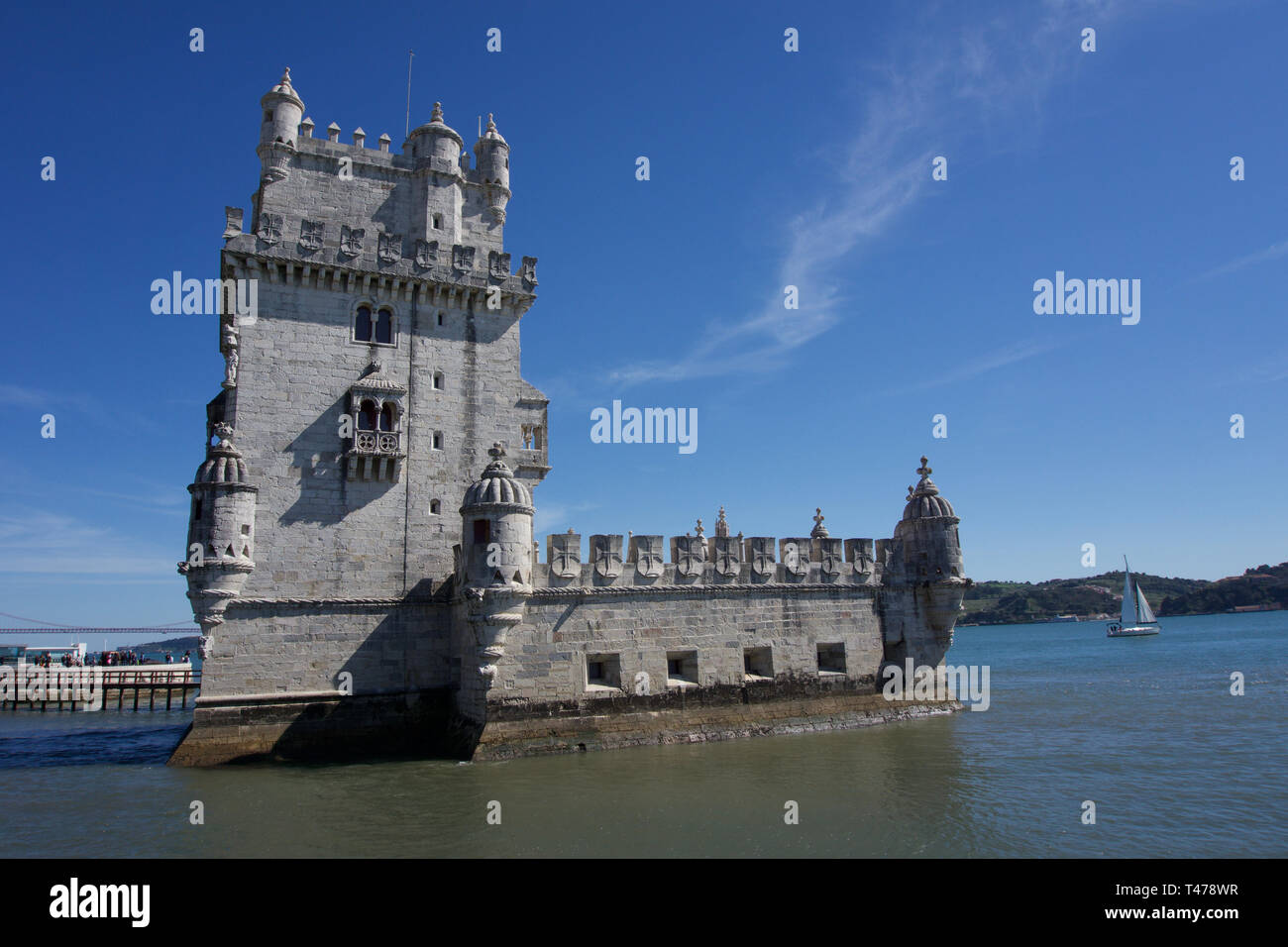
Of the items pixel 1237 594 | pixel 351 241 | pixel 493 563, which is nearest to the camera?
pixel 493 563

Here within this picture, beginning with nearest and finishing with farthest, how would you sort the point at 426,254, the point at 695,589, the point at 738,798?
the point at 738,798 < the point at 695,589 < the point at 426,254

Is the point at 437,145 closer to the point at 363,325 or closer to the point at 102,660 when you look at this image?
the point at 363,325

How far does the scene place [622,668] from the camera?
20797 mm

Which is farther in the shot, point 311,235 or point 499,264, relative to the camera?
point 499,264

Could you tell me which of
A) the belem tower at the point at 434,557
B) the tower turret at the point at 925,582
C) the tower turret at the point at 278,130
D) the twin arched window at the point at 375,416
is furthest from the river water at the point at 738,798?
the tower turret at the point at 278,130

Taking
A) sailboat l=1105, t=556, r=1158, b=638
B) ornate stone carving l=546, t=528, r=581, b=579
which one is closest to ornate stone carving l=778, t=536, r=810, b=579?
ornate stone carving l=546, t=528, r=581, b=579

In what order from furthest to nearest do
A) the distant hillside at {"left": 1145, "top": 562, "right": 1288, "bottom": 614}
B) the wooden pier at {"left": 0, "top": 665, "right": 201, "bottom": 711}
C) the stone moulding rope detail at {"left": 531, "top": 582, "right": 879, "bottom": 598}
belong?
the distant hillside at {"left": 1145, "top": 562, "right": 1288, "bottom": 614} < the wooden pier at {"left": 0, "top": 665, "right": 201, "bottom": 711} < the stone moulding rope detail at {"left": 531, "top": 582, "right": 879, "bottom": 598}

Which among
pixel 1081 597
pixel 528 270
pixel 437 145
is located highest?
pixel 437 145

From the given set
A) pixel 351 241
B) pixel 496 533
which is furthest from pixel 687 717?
pixel 351 241

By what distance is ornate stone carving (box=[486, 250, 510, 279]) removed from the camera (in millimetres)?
24625

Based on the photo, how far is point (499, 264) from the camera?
2469 cm

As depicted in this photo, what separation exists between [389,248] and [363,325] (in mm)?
2493

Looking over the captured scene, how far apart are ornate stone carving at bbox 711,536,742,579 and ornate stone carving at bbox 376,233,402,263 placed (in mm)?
A: 12842

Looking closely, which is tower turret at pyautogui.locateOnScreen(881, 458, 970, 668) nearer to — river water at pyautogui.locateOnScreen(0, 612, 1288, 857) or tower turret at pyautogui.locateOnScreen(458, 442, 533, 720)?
river water at pyautogui.locateOnScreen(0, 612, 1288, 857)
